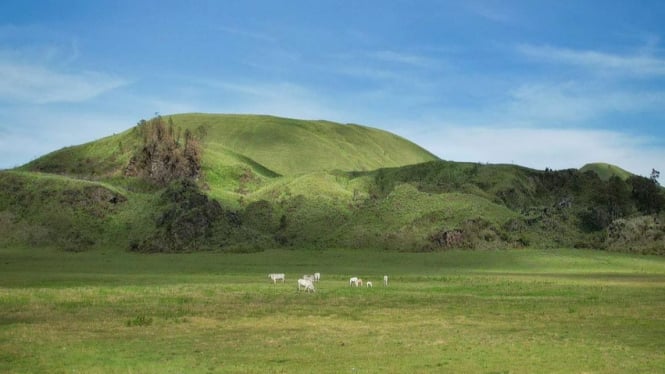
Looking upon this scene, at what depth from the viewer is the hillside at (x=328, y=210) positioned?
111938 millimetres

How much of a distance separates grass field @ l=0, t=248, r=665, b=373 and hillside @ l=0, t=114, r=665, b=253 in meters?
40.5

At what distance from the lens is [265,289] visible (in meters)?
54.3

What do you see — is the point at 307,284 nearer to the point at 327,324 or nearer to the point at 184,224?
the point at 327,324

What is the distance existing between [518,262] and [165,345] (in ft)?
240

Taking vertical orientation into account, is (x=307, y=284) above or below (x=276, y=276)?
below

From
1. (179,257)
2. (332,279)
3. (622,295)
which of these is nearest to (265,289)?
(332,279)

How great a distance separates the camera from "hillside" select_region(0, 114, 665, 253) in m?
112

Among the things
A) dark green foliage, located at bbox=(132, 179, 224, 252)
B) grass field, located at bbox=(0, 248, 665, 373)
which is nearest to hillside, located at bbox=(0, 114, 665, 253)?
dark green foliage, located at bbox=(132, 179, 224, 252)

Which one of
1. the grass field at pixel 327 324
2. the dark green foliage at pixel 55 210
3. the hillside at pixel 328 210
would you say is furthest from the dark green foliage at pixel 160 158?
the grass field at pixel 327 324

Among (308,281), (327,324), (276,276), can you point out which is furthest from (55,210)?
(327,324)

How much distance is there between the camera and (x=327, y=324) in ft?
117

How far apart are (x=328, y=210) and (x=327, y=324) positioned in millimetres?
95627

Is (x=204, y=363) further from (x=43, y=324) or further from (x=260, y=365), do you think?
(x=43, y=324)

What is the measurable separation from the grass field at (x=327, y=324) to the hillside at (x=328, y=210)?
40507mm
